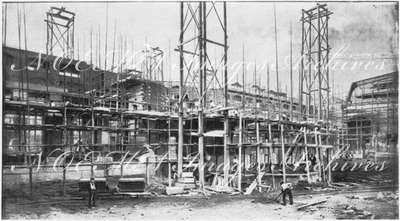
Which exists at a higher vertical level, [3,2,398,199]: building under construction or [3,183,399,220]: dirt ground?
[3,2,398,199]: building under construction

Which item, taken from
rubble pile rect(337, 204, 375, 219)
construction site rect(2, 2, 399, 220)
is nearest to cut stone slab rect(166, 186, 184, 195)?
construction site rect(2, 2, 399, 220)

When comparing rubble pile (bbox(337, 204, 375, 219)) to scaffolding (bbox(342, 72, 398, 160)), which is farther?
scaffolding (bbox(342, 72, 398, 160))

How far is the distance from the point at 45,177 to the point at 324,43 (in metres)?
19.9

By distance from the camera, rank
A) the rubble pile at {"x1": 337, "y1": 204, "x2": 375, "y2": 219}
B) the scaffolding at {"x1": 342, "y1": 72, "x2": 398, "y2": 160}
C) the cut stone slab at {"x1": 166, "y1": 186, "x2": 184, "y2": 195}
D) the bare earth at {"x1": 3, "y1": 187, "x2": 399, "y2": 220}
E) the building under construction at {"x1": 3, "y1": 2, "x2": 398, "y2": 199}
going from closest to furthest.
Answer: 1. the bare earth at {"x1": 3, "y1": 187, "x2": 399, "y2": 220}
2. the rubble pile at {"x1": 337, "y1": 204, "x2": 375, "y2": 219}
3. the building under construction at {"x1": 3, "y1": 2, "x2": 398, "y2": 199}
4. the cut stone slab at {"x1": 166, "y1": 186, "x2": 184, "y2": 195}
5. the scaffolding at {"x1": 342, "y1": 72, "x2": 398, "y2": 160}

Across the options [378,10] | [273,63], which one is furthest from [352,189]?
[378,10]

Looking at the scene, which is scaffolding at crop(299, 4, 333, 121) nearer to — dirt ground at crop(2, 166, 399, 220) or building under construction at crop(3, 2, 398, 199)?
building under construction at crop(3, 2, 398, 199)

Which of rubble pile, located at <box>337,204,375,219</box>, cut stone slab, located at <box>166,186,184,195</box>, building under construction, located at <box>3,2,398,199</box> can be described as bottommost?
rubble pile, located at <box>337,204,375,219</box>

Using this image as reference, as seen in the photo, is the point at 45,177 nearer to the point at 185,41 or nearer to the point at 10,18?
the point at 10,18

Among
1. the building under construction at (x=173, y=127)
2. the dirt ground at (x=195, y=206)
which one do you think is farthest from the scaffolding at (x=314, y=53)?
the dirt ground at (x=195, y=206)

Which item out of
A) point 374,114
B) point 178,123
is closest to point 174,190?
point 178,123

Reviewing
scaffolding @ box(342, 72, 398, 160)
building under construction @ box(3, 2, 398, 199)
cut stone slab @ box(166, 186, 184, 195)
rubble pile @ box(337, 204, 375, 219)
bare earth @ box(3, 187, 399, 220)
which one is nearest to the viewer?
bare earth @ box(3, 187, 399, 220)

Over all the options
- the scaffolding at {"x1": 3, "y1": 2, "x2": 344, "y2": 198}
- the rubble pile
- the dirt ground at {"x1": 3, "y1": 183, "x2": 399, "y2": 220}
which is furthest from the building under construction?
the rubble pile

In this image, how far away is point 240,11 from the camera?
592 inches

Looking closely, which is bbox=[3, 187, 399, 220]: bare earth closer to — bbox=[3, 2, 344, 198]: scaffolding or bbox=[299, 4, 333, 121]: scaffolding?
bbox=[3, 2, 344, 198]: scaffolding
